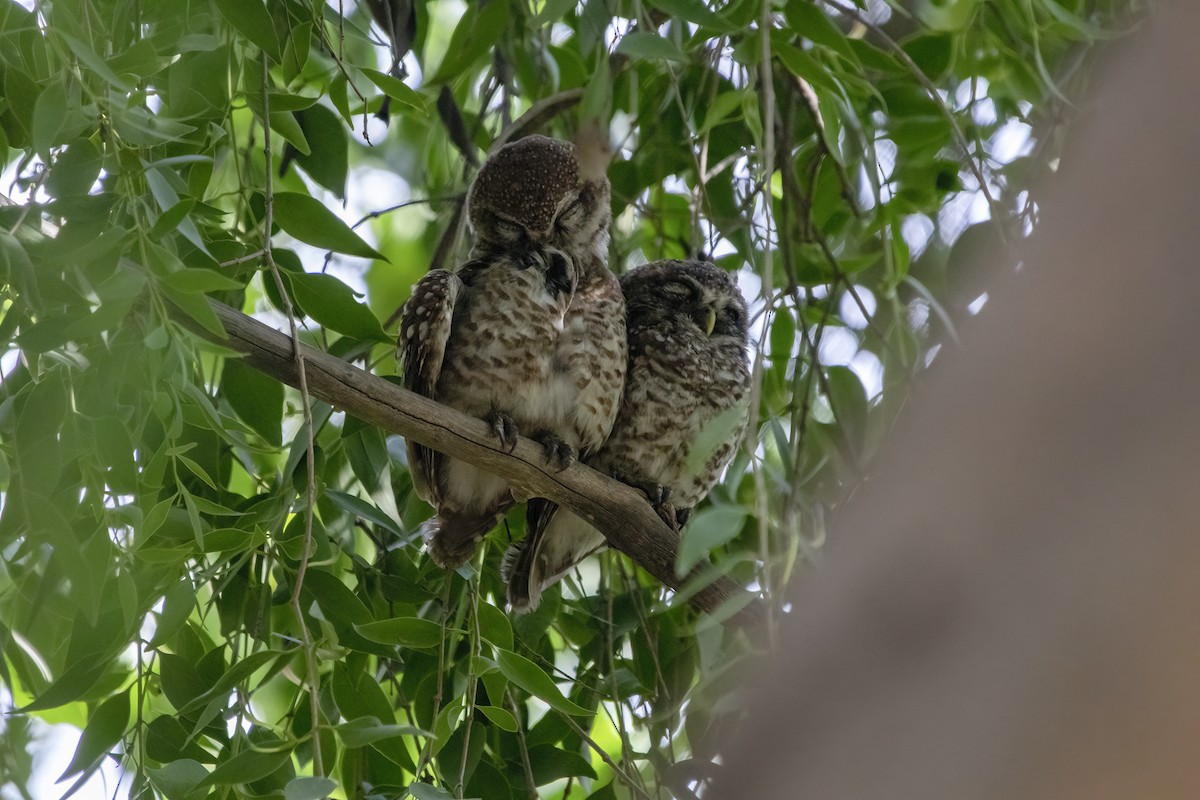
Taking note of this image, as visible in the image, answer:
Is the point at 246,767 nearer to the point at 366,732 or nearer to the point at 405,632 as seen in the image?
the point at 366,732

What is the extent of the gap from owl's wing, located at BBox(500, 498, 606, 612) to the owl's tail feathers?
0.40ft

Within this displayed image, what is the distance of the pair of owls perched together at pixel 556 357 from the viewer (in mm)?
1724

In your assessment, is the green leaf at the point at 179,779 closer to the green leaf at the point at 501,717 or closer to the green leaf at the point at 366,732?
the green leaf at the point at 366,732

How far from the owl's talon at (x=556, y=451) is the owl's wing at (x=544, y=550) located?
0.39 ft

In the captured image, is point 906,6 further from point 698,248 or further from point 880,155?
point 698,248

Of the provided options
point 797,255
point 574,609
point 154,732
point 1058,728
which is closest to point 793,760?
point 1058,728

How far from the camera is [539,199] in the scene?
6.26 feet

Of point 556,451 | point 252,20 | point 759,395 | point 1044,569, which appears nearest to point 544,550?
point 556,451

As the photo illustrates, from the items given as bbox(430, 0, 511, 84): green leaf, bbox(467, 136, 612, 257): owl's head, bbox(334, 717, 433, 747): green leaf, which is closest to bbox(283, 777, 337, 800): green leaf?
bbox(334, 717, 433, 747): green leaf

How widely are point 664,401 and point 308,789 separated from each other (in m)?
1.09

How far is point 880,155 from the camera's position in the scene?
6.15ft

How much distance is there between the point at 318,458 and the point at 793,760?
1.13 m

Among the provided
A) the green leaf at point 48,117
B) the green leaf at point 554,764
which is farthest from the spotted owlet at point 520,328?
the green leaf at point 48,117

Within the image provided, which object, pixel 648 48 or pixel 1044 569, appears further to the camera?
pixel 648 48
